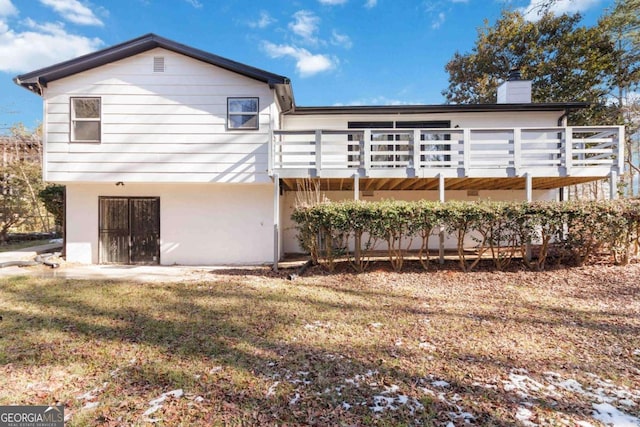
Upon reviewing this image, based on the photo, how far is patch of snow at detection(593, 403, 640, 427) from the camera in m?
2.30

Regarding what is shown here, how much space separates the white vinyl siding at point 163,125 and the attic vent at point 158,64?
9 centimetres

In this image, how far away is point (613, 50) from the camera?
50.9 ft

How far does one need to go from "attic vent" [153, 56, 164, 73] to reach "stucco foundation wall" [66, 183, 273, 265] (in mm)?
3279

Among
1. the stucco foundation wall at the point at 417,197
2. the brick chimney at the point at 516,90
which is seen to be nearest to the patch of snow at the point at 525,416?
the stucco foundation wall at the point at 417,197

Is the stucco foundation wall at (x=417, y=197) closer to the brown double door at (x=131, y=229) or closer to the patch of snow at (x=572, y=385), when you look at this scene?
the brown double door at (x=131, y=229)

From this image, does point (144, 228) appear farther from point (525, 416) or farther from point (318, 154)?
point (525, 416)

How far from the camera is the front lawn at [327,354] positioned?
246 centimetres

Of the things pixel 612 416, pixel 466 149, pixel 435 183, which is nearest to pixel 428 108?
pixel 466 149

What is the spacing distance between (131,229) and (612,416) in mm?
10594

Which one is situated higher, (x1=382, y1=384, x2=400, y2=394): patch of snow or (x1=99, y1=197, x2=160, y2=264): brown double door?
(x1=99, y1=197, x2=160, y2=264): brown double door

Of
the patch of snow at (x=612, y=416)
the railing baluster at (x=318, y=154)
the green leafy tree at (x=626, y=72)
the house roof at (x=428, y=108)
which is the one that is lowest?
the patch of snow at (x=612, y=416)

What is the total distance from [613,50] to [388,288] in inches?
769

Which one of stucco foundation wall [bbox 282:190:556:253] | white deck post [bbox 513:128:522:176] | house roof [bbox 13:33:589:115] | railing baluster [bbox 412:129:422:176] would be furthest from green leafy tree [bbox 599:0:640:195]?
house roof [bbox 13:33:589:115]

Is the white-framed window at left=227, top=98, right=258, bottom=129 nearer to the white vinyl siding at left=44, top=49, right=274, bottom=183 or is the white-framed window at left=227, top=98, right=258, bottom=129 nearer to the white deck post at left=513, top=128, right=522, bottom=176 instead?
the white vinyl siding at left=44, top=49, right=274, bottom=183
